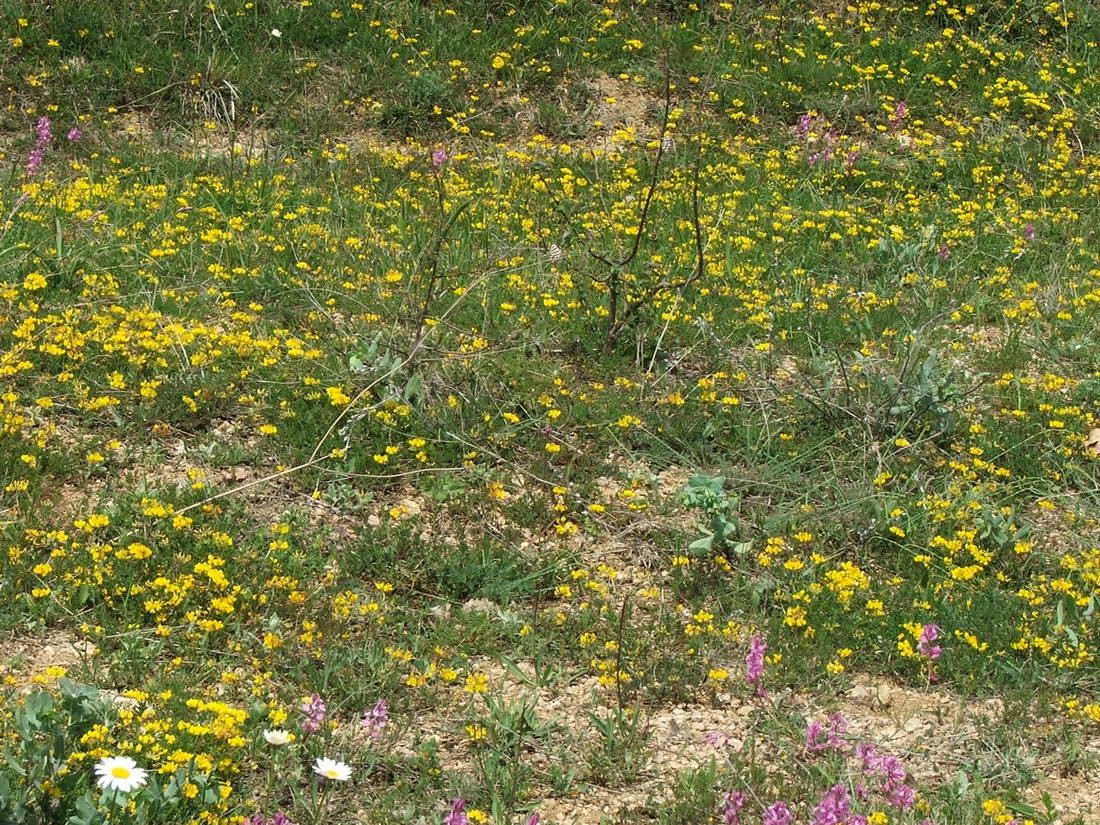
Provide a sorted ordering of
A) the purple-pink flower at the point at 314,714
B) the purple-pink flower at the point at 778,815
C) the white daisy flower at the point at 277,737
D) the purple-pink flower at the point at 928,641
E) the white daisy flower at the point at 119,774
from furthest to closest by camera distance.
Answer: the purple-pink flower at the point at 928,641, the purple-pink flower at the point at 314,714, the white daisy flower at the point at 277,737, the purple-pink flower at the point at 778,815, the white daisy flower at the point at 119,774

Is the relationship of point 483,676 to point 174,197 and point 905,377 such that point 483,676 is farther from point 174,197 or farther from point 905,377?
point 174,197

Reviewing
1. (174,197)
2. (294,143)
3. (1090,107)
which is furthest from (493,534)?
(1090,107)

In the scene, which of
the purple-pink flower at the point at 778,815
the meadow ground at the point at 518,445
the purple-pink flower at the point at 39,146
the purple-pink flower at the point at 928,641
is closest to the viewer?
the purple-pink flower at the point at 778,815

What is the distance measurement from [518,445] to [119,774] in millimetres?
2573

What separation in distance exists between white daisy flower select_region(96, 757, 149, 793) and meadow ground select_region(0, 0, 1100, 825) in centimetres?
1

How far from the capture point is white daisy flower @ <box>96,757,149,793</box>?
9.74ft

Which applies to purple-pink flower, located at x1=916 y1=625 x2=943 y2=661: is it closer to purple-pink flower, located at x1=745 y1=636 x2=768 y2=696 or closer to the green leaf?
purple-pink flower, located at x1=745 y1=636 x2=768 y2=696

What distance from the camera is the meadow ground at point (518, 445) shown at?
3.86m

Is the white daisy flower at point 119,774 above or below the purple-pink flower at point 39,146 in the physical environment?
above

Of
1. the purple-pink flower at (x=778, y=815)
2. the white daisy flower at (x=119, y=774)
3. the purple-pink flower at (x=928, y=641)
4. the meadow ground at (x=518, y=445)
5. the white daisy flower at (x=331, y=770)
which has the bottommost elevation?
the meadow ground at (x=518, y=445)

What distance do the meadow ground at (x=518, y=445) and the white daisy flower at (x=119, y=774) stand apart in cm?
1

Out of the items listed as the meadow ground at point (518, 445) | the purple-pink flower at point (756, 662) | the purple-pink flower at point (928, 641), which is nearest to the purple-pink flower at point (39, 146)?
the meadow ground at point (518, 445)

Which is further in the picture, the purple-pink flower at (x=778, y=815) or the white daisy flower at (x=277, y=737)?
the white daisy flower at (x=277, y=737)

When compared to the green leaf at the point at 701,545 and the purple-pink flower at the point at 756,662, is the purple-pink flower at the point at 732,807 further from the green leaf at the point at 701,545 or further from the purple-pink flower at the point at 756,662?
the green leaf at the point at 701,545
